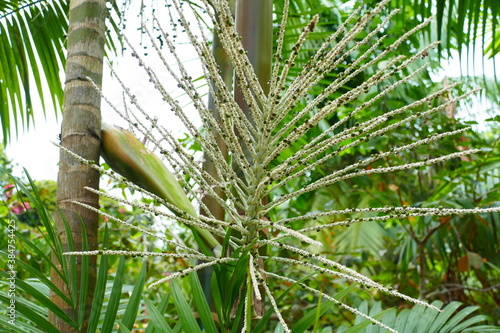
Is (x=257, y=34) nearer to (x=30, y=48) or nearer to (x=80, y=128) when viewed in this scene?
(x=80, y=128)

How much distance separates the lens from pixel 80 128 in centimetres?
104

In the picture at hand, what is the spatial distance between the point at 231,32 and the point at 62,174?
1.67ft

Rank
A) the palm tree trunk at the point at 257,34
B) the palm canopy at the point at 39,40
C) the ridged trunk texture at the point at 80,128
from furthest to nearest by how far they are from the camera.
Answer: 1. the palm canopy at the point at 39,40
2. the palm tree trunk at the point at 257,34
3. the ridged trunk texture at the point at 80,128

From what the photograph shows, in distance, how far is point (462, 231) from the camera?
2.60 m

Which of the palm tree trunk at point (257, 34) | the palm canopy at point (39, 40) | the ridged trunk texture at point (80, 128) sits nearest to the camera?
the ridged trunk texture at point (80, 128)

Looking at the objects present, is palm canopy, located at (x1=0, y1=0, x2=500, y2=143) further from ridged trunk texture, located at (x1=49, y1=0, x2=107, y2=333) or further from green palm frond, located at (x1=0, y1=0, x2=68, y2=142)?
ridged trunk texture, located at (x1=49, y1=0, x2=107, y2=333)

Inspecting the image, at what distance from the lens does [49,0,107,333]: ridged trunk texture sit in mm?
996

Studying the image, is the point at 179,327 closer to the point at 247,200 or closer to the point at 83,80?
the point at 247,200

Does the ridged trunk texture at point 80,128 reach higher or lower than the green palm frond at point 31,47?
lower

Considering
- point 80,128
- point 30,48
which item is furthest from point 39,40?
point 80,128

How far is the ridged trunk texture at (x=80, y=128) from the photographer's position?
39.2 inches

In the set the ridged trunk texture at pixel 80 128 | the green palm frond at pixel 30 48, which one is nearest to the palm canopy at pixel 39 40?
the green palm frond at pixel 30 48

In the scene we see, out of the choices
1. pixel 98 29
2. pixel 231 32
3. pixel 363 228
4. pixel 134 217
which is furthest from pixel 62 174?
pixel 363 228

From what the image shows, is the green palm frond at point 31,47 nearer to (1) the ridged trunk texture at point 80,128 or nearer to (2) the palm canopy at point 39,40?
(2) the palm canopy at point 39,40
